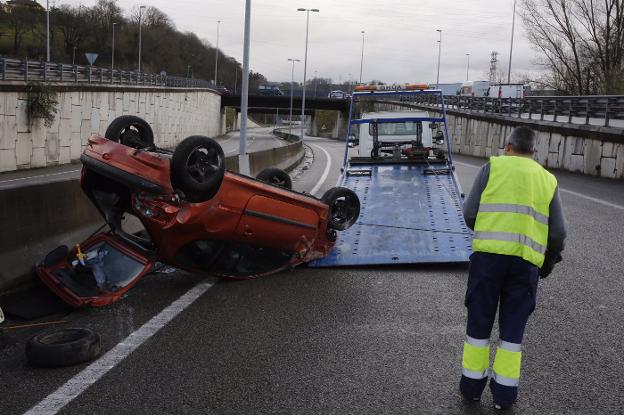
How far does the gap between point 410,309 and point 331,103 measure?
89.7m

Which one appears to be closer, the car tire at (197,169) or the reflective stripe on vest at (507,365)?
the reflective stripe on vest at (507,365)

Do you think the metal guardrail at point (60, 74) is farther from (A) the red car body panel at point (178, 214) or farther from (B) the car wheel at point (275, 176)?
(A) the red car body panel at point (178, 214)

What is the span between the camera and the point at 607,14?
38.9 meters

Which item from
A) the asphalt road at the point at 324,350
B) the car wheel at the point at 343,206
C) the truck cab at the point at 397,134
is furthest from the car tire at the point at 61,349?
the truck cab at the point at 397,134

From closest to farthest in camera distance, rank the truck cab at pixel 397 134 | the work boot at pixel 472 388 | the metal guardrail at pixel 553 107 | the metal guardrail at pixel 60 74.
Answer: the work boot at pixel 472 388
the truck cab at pixel 397 134
the metal guardrail at pixel 553 107
the metal guardrail at pixel 60 74

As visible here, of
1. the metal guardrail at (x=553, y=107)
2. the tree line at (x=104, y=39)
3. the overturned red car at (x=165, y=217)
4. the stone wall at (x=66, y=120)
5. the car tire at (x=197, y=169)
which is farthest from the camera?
the tree line at (x=104, y=39)

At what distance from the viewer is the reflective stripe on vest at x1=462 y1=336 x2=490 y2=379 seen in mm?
4352

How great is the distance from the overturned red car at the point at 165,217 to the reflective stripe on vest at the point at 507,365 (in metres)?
2.99

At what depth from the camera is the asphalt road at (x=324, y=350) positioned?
4.23m

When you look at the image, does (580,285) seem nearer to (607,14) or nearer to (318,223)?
(318,223)

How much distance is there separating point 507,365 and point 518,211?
97 centimetres

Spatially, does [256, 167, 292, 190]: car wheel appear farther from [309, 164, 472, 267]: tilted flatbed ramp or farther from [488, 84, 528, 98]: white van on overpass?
[488, 84, 528, 98]: white van on overpass

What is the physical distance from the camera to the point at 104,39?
355 ft

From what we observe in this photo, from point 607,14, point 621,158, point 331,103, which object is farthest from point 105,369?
point 331,103
